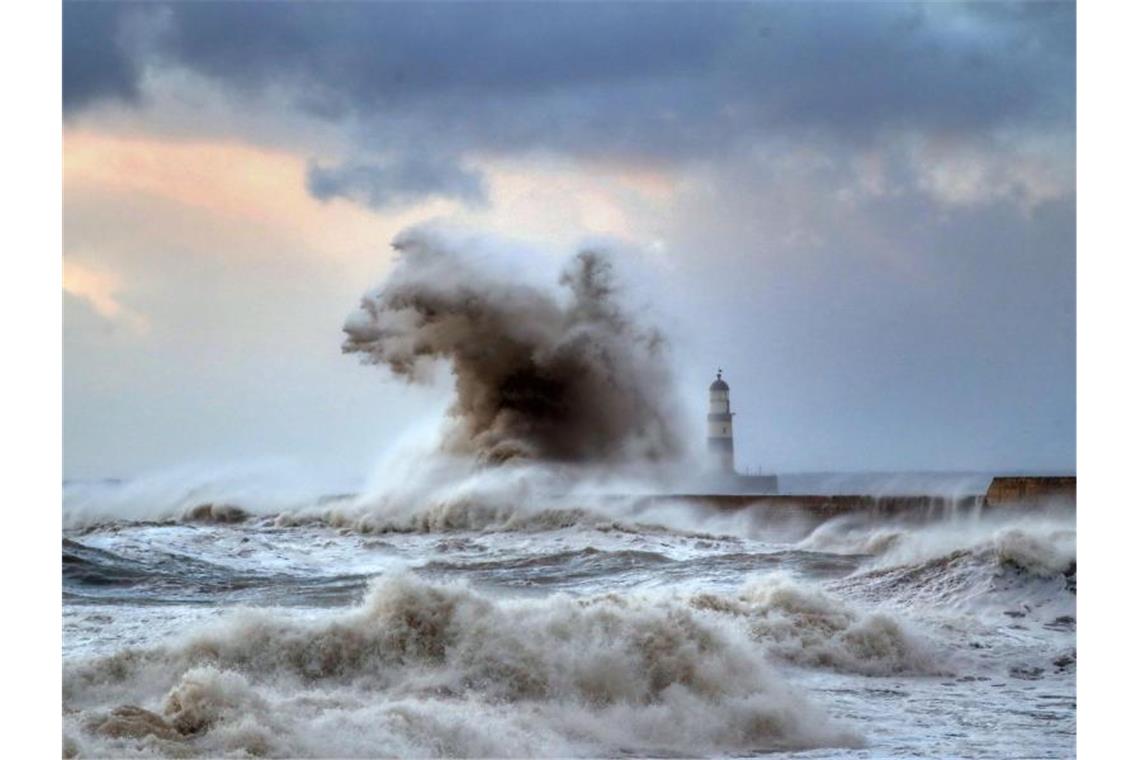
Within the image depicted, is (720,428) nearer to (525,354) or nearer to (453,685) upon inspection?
(525,354)

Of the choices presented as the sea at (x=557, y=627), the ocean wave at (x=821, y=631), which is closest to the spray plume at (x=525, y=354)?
the sea at (x=557, y=627)

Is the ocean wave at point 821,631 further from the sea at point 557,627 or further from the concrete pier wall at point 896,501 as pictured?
the concrete pier wall at point 896,501

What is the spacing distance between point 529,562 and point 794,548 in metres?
1.17

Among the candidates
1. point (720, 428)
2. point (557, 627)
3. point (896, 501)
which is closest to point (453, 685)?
point (557, 627)

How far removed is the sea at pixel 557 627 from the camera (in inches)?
224

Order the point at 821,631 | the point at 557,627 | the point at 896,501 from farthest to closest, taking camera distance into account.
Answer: the point at 896,501, the point at 821,631, the point at 557,627

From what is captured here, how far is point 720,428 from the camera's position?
661 centimetres

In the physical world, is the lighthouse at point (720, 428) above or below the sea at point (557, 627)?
above

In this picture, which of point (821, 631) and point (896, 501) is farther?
point (896, 501)

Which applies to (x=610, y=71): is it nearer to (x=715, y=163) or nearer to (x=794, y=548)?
(x=715, y=163)

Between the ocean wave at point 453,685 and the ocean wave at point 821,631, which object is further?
the ocean wave at point 821,631

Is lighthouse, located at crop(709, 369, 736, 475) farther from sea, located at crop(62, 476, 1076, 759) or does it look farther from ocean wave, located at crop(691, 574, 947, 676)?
ocean wave, located at crop(691, 574, 947, 676)

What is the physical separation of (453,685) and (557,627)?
520mm

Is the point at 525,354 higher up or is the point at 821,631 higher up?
the point at 525,354
